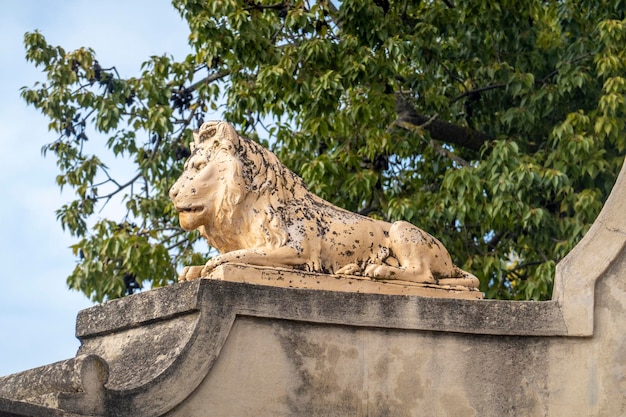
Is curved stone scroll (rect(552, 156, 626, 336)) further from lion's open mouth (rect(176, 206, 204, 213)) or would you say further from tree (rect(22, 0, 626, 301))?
tree (rect(22, 0, 626, 301))

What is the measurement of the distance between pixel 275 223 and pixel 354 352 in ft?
2.99

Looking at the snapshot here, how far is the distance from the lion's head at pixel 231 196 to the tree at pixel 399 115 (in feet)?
17.4

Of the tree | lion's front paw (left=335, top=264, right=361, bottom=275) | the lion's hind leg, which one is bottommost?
lion's front paw (left=335, top=264, right=361, bottom=275)

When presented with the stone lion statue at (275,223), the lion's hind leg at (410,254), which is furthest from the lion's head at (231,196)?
the lion's hind leg at (410,254)

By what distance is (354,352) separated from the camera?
6918 millimetres

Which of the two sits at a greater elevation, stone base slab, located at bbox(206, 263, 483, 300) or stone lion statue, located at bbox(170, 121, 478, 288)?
stone lion statue, located at bbox(170, 121, 478, 288)

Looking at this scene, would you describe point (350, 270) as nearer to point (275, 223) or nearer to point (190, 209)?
point (275, 223)

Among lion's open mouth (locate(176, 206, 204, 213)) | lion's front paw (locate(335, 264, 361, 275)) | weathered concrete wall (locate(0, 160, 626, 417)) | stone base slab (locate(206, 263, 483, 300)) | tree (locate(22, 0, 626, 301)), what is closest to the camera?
weathered concrete wall (locate(0, 160, 626, 417))

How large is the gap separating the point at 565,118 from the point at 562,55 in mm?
697

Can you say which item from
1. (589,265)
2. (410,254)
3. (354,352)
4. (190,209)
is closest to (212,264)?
(190,209)

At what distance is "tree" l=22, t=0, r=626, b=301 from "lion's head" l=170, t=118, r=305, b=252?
5313 mm

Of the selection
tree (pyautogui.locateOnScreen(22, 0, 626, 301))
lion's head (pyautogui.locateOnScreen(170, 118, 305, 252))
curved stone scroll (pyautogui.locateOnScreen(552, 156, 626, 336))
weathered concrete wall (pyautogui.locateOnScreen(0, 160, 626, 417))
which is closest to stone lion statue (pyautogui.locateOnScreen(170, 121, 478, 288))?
lion's head (pyautogui.locateOnScreen(170, 118, 305, 252))

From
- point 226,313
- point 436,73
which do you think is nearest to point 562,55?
point 436,73

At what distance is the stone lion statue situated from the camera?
732 cm
